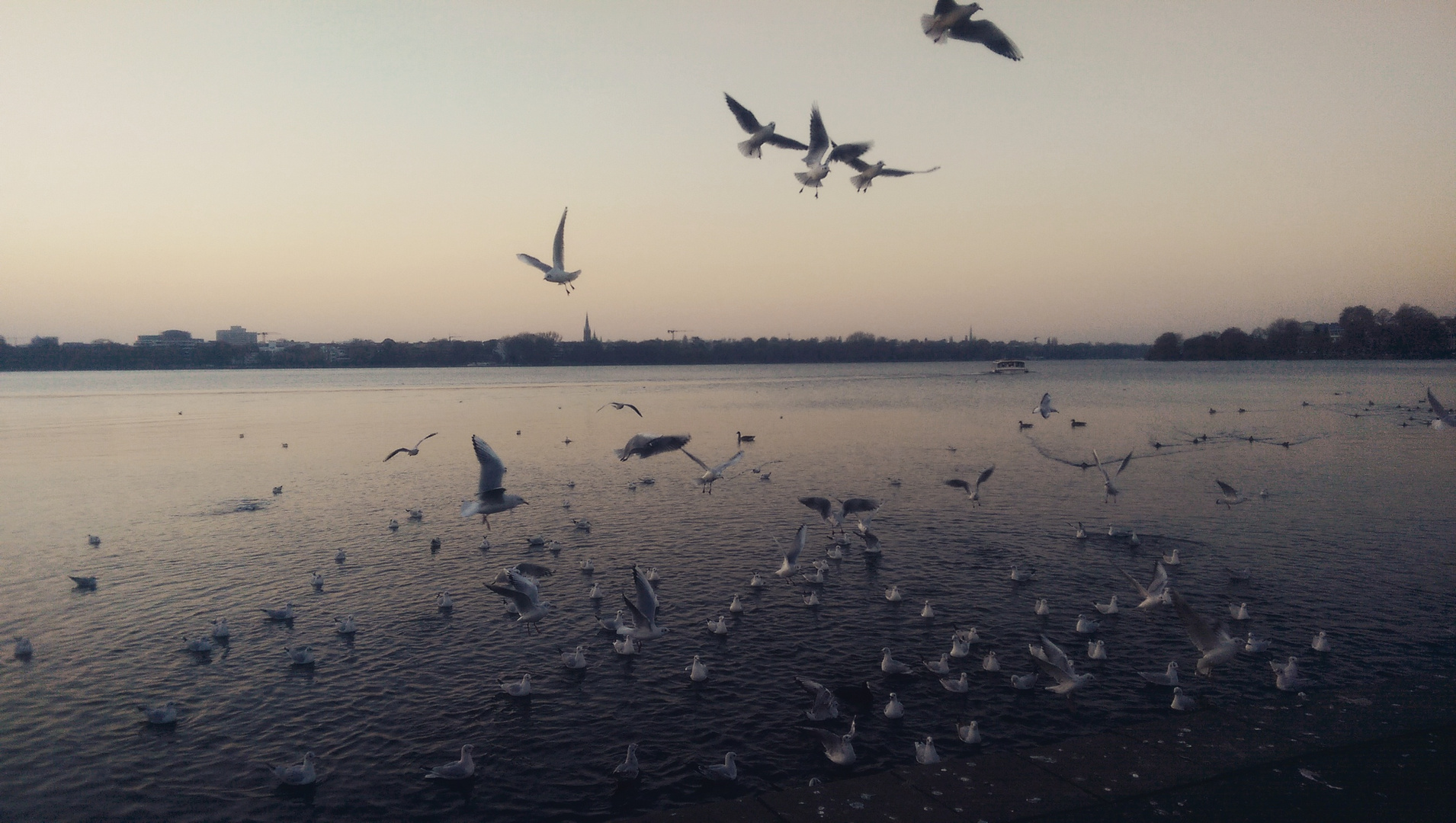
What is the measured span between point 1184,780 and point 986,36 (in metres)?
8.41

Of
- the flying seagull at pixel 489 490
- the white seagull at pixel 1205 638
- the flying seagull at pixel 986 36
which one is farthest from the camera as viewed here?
the flying seagull at pixel 489 490

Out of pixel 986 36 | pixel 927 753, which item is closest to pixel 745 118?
pixel 986 36

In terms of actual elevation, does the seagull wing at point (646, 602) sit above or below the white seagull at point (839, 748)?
above

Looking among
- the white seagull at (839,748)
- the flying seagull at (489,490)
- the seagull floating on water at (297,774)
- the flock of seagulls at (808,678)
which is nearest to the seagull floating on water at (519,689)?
the flock of seagulls at (808,678)

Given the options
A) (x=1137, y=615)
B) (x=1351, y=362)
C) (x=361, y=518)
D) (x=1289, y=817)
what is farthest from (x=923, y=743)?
(x=1351, y=362)

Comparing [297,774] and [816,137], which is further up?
[816,137]

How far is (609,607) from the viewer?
16281 mm

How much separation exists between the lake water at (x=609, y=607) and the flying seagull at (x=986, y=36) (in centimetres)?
892

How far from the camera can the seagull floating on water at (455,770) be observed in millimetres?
10062

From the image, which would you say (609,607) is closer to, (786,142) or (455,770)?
(455,770)

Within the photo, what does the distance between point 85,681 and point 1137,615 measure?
64.2 feet

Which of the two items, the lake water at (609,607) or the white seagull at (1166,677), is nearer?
the lake water at (609,607)

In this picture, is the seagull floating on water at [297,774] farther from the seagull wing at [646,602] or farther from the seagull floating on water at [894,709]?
the seagull floating on water at [894,709]

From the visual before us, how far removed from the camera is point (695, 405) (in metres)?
70.4
